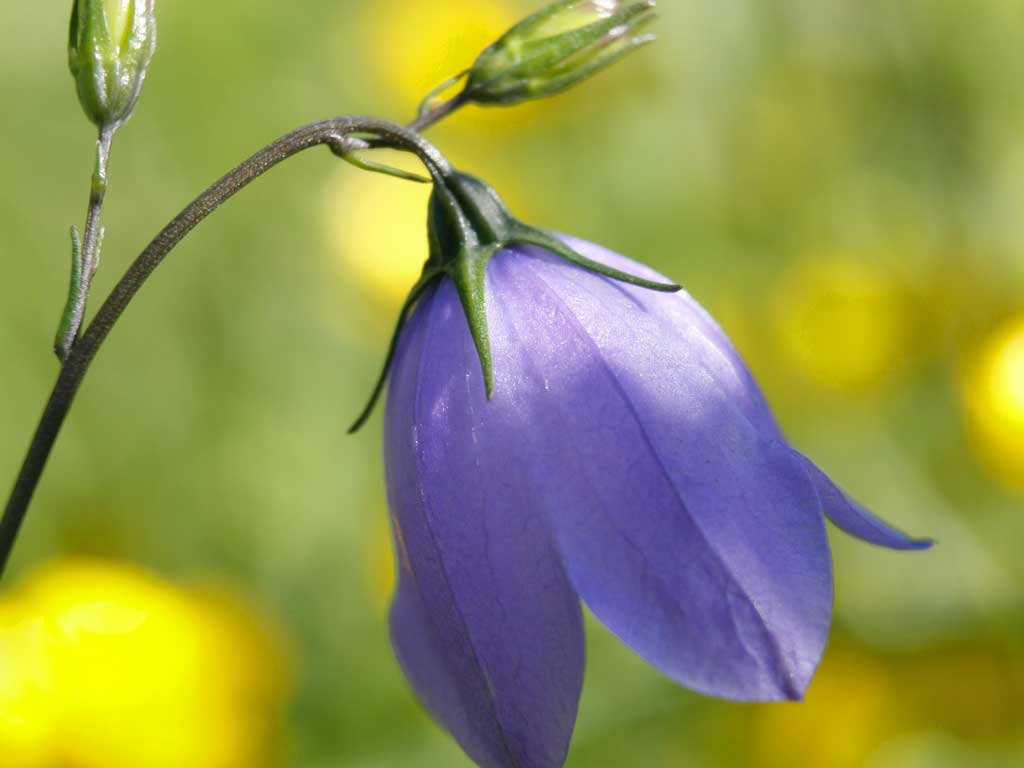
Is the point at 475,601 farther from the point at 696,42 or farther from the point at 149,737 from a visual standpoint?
the point at 696,42


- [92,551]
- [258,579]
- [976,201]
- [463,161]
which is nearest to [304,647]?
[258,579]

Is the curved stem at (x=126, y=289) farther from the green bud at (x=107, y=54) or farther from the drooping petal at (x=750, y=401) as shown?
the drooping petal at (x=750, y=401)

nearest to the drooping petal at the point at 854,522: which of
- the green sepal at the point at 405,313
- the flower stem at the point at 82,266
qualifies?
the green sepal at the point at 405,313

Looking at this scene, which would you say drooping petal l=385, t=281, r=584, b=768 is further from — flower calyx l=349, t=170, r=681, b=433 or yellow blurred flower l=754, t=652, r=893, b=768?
yellow blurred flower l=754, t=652, r=893, b=768

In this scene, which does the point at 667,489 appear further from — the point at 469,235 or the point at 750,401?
the point at 469,235

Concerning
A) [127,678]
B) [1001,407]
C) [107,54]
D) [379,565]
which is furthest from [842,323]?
[107,54]

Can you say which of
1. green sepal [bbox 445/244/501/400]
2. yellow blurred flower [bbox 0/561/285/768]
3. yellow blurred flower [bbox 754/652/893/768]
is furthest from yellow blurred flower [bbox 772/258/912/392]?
green sepal [bbox 445/244/501/400]
